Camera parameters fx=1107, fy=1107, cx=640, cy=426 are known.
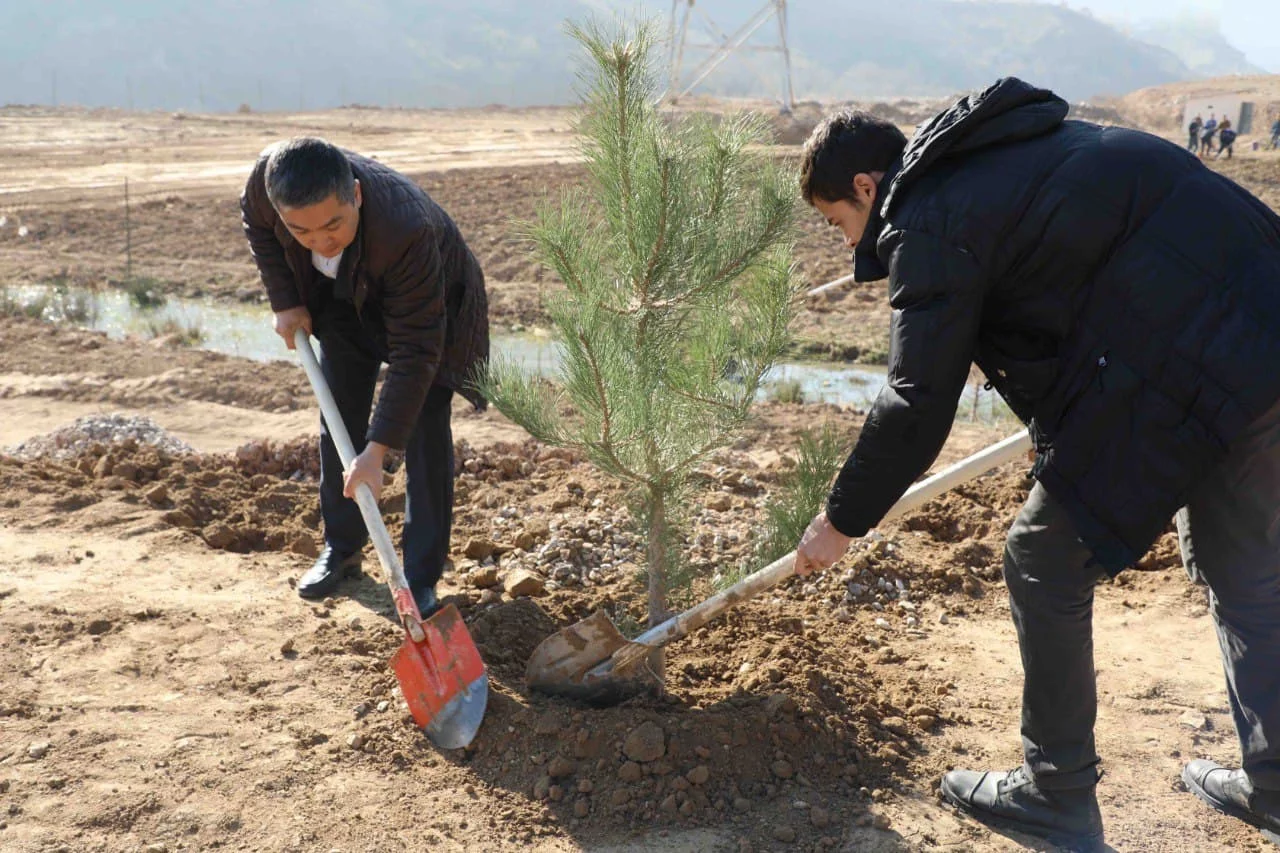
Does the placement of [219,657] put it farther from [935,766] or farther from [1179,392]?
[1179,392]

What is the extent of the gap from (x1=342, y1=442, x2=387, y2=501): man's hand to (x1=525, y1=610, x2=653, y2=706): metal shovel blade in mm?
707

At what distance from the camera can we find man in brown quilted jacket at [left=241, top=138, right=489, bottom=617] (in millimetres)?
2984

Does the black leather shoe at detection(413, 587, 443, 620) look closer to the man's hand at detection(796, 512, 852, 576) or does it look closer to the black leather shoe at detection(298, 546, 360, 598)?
the black leather shoe at detection(298, 546, 360, 598)

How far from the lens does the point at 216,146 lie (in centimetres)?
2256

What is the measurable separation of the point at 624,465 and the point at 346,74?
3608 inches

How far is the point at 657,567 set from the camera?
3.34 meters

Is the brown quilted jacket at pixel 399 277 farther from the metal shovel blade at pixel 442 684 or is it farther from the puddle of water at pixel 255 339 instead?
the puddle of water at pixel 255 339

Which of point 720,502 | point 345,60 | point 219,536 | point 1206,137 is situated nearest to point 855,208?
point 720,502

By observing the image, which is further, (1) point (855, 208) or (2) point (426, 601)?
(2) point (426, 601)

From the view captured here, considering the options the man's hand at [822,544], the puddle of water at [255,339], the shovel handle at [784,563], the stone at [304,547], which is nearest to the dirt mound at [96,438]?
the stone at [304,547]

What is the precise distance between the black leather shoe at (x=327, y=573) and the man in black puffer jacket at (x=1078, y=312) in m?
2.23

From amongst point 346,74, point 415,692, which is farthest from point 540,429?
point 346,74

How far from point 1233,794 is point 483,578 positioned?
2.42 meters

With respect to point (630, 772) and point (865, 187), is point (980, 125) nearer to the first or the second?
point (865, 187)
